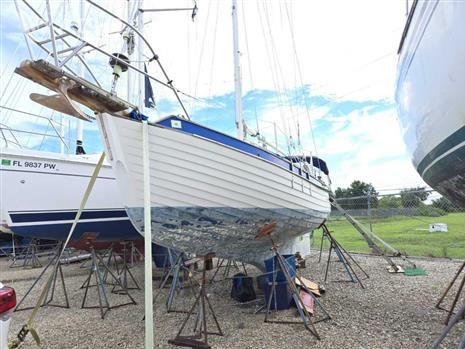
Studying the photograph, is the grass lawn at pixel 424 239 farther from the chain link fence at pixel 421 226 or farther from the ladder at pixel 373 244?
the ladder at pixel 373 244

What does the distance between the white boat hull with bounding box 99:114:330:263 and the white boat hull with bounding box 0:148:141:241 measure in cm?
332

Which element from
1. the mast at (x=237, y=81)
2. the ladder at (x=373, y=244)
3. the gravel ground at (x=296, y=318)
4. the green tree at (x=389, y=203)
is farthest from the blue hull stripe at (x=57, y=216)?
the green tree at (x=389, y=203)

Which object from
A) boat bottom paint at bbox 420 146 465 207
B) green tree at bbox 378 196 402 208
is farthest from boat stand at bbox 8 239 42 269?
green tree at bbox 378 196 402 208

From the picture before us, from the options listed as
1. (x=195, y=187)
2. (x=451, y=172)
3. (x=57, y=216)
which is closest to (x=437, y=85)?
(x=451, y=172)

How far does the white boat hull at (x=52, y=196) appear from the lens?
5727 millimetres

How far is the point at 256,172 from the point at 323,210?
143 inches

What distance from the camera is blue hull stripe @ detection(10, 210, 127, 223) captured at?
5801 millimetres

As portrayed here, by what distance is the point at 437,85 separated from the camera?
1812mm

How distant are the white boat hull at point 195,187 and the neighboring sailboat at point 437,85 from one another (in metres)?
1.95

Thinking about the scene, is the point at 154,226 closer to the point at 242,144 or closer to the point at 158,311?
the point at 242,144

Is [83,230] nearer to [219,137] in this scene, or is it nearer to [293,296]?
[219,137]

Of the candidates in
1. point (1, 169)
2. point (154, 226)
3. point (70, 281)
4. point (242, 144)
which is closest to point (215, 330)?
point (154, 226)

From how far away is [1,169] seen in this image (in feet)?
18.4

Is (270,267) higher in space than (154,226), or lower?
lower
